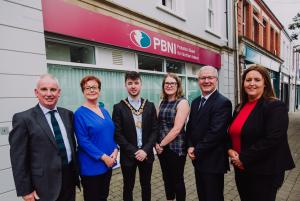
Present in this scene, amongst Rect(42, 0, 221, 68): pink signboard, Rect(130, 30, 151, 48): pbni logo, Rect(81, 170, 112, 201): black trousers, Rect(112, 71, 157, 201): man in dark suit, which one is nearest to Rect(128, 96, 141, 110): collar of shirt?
Rect(112, 71, 157, 201): man in dark suit

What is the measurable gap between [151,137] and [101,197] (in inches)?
37.5

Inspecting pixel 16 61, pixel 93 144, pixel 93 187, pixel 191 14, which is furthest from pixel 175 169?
pixel 191 14

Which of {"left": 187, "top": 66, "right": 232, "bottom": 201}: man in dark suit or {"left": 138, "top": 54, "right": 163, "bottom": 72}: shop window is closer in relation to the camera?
{"left": 187, "top": 66, "right": 232, "bottom": 201}: man in dark suit

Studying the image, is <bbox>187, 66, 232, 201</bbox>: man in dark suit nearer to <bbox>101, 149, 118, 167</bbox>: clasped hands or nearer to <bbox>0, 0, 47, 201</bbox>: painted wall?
<bbox>101, 149, 118, 167</bbox>: clasped hands

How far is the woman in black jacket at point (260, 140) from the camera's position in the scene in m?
2.19

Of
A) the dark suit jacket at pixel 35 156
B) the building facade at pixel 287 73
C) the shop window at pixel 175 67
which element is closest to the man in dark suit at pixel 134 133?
the dark suit jacket at pixel 35 156

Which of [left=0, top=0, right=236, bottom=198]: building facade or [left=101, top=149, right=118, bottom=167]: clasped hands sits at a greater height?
[left=0, top=0, right=236, bottom=198]: building facade

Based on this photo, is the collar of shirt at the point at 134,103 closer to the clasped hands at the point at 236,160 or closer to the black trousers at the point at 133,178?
the black trousers at the point at 133,178

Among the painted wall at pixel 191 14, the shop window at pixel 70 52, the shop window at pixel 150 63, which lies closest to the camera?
the shop window at pixel 70 52

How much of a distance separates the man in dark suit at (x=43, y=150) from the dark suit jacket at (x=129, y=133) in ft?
2.32

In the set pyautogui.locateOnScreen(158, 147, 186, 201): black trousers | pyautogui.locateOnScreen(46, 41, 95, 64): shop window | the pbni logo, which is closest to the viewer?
pyautogui.locateOnScreen(158, 147, 186, 201): black trousers

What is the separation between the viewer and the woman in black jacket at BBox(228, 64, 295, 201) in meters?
2.19

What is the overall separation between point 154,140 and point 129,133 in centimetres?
36

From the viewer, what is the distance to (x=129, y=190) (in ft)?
10.0
